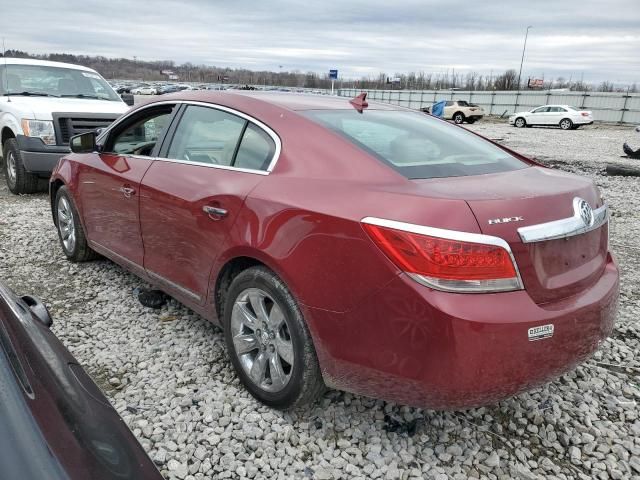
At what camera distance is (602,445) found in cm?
256

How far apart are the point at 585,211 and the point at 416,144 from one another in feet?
2.97

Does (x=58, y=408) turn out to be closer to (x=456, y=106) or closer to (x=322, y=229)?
(x=322, y=229)

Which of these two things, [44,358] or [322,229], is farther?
[322,229]

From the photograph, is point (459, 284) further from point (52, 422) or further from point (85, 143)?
point (85, 143)

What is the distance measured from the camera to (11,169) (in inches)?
309

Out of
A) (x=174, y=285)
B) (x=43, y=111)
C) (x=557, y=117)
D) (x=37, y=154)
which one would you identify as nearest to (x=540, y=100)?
(x=557, y=117)

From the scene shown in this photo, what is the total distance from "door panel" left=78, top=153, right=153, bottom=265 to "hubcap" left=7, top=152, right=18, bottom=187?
4255 millimetres

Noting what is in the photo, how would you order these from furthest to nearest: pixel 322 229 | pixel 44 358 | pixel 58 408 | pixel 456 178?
pixel 456 178 → pixel 322 229 → pixel 44 358 → pixel 58 408

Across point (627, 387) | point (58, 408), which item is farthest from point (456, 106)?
point (58, 408)

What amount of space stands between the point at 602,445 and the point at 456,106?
1319 inches

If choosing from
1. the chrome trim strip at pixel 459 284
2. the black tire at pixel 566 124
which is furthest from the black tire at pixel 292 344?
the black tire at pixel 566 124

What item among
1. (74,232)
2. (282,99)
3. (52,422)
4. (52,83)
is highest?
(282,99)

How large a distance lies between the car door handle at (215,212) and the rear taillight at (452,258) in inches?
41.4

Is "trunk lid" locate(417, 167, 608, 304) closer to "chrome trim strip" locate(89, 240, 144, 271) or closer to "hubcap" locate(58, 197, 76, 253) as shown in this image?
"chrome trim strip" locate(89, 240, 144, 271)
